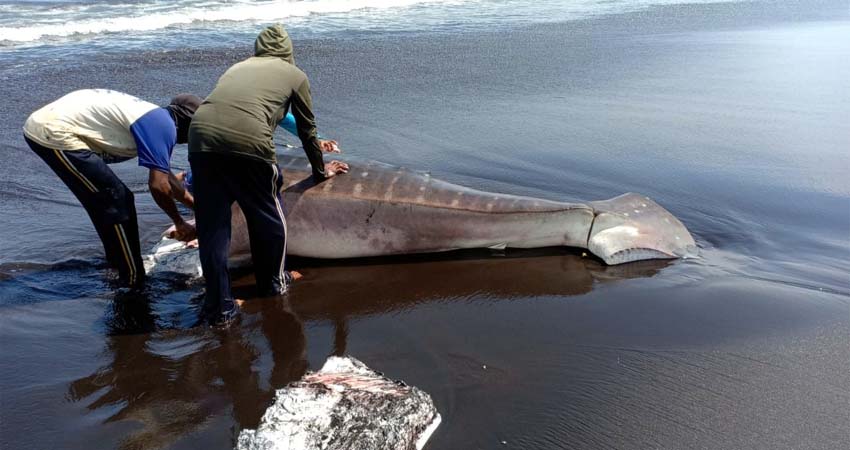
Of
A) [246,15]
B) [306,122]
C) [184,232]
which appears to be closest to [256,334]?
[184,232]

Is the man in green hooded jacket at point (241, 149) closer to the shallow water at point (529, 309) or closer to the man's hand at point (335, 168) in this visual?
the shallow water at point (529, 309)

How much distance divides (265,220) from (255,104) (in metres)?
0.80

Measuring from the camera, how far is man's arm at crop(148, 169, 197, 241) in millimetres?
4777

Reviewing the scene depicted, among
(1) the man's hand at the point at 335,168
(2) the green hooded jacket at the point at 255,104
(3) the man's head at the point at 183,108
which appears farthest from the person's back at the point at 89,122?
(1) the man's hand at the point at 335,168

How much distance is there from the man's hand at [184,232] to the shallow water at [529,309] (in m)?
0.34

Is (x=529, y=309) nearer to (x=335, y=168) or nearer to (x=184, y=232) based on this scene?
(x=335, y=168)

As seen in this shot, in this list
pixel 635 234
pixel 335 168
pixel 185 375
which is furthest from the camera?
pixel 335 168

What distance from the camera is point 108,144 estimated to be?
4.90 metres

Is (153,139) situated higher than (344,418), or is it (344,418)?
(153,139)

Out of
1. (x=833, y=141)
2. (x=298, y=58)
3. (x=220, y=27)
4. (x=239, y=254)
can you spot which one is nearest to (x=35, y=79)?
(x=298, y=58)

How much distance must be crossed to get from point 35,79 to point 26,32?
4.91 metres

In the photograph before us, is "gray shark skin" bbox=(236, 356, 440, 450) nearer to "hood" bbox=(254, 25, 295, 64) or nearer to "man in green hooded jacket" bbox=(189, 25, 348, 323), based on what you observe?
"man in green hooded jacket" bbox=(189, 25, 348, 323)

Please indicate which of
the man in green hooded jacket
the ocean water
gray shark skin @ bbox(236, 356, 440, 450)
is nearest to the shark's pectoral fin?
the man in green hooded jacket

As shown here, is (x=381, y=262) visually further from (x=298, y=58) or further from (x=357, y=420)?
(x=298, y=58)
